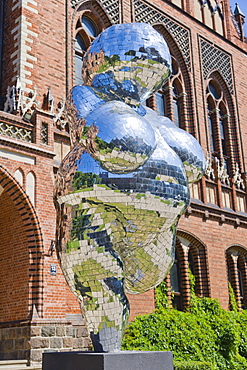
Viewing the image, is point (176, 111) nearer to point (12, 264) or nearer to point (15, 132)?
point (15, 132)

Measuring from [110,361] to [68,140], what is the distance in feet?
24.8

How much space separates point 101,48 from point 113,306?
93.9 inches

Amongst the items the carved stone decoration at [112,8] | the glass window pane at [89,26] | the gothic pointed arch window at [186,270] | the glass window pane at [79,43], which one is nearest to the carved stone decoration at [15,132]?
the glass window pane at [79,43]

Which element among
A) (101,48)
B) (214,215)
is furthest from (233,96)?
(101,48)

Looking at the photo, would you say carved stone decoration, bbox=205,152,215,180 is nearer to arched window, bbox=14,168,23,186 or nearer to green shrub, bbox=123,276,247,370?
green shrub, bbox=123,276,247,370

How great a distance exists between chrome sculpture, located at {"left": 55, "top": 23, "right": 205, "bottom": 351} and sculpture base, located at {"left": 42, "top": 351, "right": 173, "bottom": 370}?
0.97ft

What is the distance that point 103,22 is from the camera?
1370 centimetres

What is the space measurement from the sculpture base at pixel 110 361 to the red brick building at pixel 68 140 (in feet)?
16.7

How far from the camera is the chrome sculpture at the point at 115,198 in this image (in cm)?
377

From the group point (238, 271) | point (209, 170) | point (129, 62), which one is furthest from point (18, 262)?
point (238, 271)

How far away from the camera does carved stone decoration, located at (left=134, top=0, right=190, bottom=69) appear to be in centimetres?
1495

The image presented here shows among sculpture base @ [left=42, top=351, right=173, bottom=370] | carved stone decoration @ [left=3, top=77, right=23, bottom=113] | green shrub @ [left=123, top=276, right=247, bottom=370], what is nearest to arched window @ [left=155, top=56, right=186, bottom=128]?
green shrub @ [left=123, top=276, right=247, bottom=370]

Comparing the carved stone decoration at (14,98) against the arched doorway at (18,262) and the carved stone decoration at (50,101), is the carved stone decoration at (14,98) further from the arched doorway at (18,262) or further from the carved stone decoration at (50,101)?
the arched doorway at (18,262)

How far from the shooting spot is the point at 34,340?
8.40 m
